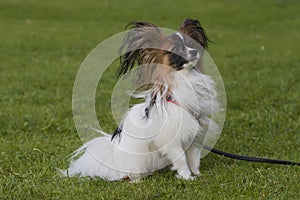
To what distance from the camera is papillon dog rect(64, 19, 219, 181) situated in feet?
14.1

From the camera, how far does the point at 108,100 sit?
7.39 m

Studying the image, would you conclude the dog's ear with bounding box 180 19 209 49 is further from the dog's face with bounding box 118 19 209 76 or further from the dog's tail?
the dog's tail

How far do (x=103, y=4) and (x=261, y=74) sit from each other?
10001 mm

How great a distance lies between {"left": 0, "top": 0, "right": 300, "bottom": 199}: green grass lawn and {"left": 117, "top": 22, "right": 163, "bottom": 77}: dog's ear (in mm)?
984

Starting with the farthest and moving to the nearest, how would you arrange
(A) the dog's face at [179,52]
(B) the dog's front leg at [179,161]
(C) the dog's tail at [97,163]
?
(C) the dog's tail at [97,163] < (B) the dog's front leg at [179,161] < (A) the dog's face at [179,52]

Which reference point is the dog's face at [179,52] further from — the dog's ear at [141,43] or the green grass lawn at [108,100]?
the green grass lawn at [108,100]

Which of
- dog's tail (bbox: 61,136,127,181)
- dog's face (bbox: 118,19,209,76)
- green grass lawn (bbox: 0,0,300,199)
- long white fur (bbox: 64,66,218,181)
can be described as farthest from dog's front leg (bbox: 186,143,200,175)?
dog's face (bbox: 118,19,209,76)

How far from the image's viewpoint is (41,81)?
8.40m

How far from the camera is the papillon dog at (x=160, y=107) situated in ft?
14.1

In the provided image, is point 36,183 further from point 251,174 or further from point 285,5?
point 285,5

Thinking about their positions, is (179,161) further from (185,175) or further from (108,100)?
(108,100)

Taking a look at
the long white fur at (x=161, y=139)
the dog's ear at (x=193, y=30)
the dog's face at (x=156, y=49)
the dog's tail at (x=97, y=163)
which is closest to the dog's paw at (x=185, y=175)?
the long white fur at (x=161, y=139)

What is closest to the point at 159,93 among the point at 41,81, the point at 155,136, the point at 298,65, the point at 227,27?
the point at 155,136

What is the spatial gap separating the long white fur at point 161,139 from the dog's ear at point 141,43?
0.29 meters
